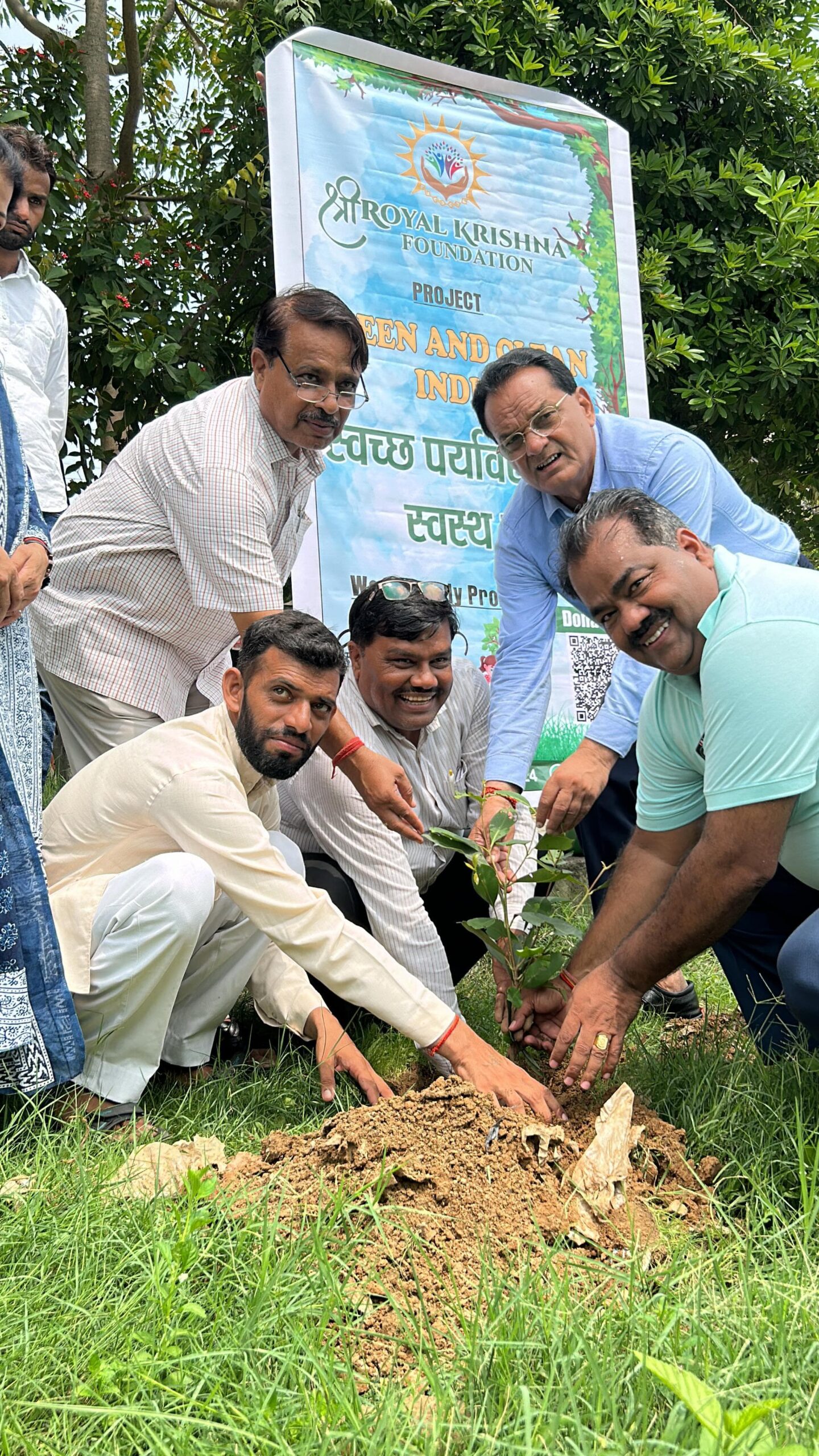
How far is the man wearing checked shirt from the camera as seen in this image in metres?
3.25

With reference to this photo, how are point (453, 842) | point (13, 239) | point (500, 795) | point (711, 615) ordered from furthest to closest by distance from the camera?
point (13, 239), point (500, 795), point (453, 842), point (711, 615)

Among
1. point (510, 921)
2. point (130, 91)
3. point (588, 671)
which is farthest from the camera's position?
point (130, 91)

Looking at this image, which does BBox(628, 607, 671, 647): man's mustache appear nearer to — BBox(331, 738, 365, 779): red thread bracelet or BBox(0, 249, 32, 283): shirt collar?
BBox(331, 738, 365, 779): red thread bracelet

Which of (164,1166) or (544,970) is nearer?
(164,1166)

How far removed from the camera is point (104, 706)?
3477 millimetres

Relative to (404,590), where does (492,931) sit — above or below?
below

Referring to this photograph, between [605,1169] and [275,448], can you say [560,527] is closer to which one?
[275,448]

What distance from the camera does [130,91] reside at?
6.50 metres

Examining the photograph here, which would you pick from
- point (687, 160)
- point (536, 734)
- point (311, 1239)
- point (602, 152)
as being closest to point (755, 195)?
point (687, 160)

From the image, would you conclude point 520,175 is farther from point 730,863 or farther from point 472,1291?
point 472,1291

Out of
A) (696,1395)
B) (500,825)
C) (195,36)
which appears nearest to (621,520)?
(500,825)

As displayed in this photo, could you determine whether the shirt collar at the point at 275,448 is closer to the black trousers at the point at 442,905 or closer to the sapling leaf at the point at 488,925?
the black trousers at the point at 442,905

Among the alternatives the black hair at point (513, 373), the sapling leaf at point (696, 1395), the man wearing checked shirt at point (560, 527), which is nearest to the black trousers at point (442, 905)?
the man wearing checked shirt at point (560, 527)

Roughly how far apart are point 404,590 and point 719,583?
1.30 meters
